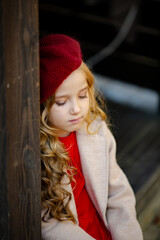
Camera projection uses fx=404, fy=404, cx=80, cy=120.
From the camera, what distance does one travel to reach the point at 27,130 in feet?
3.90

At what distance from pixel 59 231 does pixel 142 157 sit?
1535 mm

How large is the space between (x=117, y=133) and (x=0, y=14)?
237 centimetres

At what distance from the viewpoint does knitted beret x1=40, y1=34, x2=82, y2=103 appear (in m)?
1.37

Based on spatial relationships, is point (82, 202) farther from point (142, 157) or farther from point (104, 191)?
point (142, 157)

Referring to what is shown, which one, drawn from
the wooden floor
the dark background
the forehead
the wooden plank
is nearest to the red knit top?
the forehead

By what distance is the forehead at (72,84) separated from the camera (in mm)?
1396

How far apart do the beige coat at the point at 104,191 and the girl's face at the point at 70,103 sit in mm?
216

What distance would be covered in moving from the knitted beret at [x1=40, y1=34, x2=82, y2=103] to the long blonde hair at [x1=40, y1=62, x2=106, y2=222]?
0.27ft

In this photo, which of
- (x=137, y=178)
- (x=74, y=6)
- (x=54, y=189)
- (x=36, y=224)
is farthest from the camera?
(x=74, y=6)

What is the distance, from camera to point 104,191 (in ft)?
5.54

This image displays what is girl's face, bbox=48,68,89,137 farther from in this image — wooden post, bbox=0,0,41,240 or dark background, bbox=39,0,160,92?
dark background, bbox=39,0,160,92

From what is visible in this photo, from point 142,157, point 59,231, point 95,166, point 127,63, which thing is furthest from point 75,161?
point 127,63

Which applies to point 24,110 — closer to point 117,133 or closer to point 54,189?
point 54,189

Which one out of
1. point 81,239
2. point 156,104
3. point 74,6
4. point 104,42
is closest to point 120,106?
point 156,104
